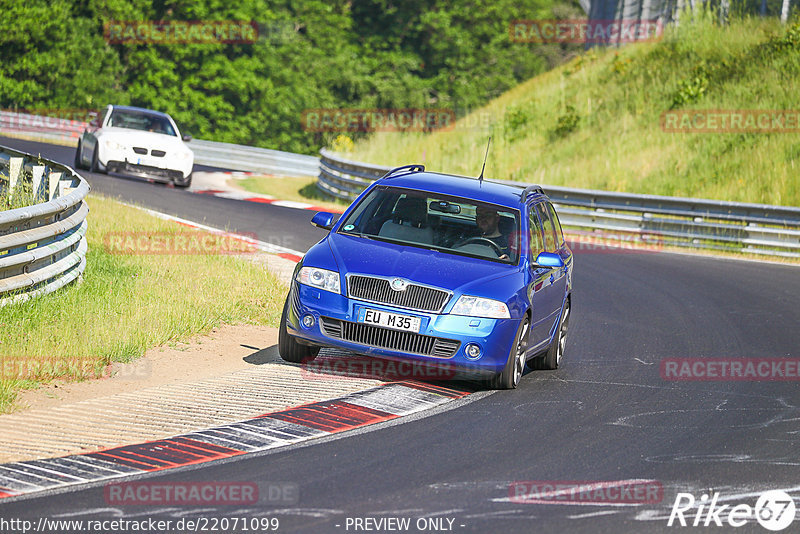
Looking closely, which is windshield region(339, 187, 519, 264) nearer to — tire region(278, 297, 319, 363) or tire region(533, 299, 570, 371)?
tire region(278, 297, 319, 363)

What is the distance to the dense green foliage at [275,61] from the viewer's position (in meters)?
55.7

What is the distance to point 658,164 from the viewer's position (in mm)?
29531

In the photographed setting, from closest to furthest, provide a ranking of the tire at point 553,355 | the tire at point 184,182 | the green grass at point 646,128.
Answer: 1. the tire at point 553,355
2. the tire at point 184,182
3. the green grass at point 646,128

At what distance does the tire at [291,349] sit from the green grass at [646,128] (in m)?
18.7

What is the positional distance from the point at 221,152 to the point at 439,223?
104 feet

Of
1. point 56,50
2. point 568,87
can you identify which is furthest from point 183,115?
point 568,87

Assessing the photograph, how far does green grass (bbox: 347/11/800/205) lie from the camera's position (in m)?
28.3

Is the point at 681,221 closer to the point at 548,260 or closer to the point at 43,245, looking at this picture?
the point at 548,260

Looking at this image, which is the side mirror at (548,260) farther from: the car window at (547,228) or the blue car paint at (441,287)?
the car window at (547,228)

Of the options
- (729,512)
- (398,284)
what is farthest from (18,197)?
(729,512)

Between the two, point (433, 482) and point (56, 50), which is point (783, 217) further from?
point (56, 50)

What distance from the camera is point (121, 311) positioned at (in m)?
10.9

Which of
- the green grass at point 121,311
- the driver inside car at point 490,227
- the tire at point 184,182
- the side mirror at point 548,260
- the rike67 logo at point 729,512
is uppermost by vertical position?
the driver inside car at point 490,227

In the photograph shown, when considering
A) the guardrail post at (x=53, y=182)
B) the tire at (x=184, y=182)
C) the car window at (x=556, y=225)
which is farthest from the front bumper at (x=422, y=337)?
the tire at (x=184, y=182)
